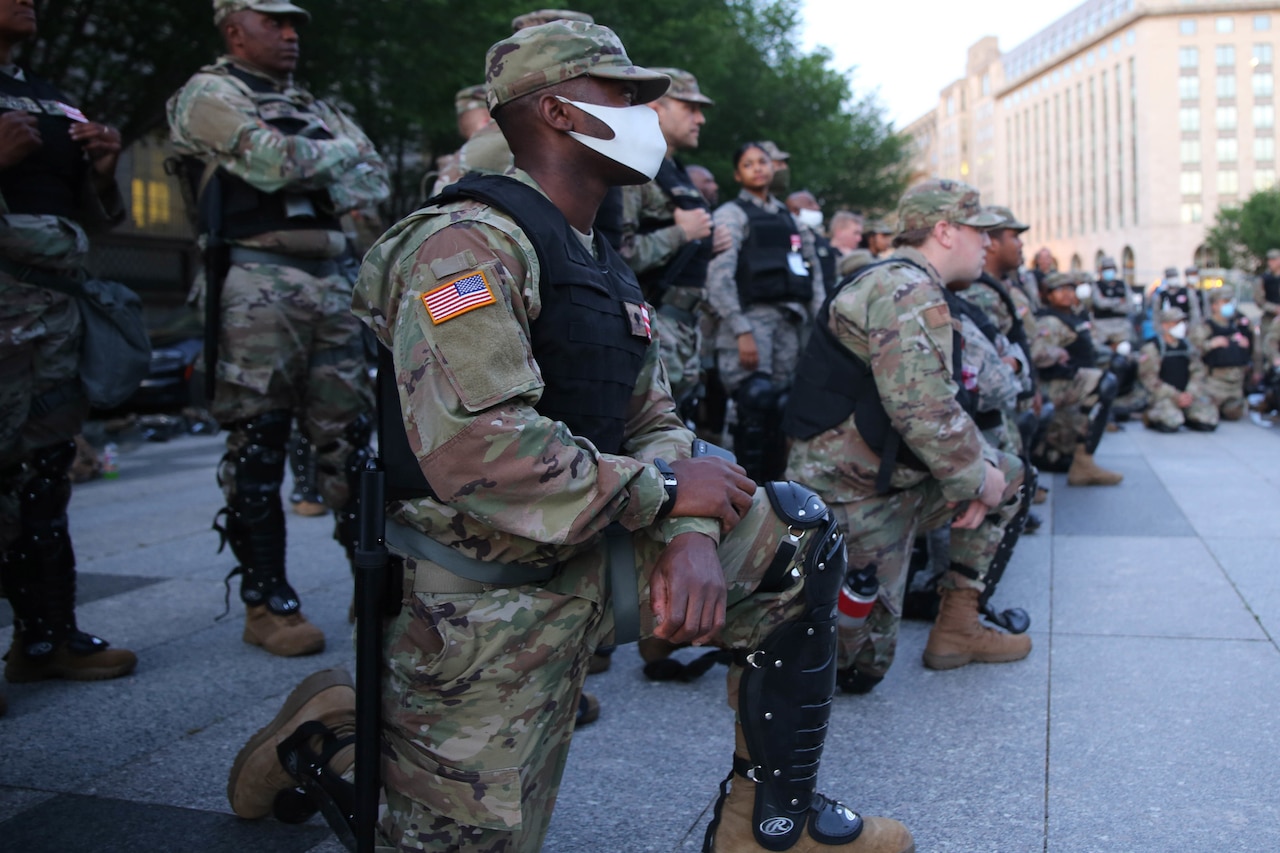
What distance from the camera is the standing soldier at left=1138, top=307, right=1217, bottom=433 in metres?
12.5

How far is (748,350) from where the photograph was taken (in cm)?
605

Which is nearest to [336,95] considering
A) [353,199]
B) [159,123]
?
[159,123]

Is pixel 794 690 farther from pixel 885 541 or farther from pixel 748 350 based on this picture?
pixel 748 350

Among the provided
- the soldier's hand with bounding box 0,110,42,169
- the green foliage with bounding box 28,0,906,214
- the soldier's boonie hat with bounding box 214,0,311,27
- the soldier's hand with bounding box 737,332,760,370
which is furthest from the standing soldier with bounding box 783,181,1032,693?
the green foliage with bounding box 28,0,906,214

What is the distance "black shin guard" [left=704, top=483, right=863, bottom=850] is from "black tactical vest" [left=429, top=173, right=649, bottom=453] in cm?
41

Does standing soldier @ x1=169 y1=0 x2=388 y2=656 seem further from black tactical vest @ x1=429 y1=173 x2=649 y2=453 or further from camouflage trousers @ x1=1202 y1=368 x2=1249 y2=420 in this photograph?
camouflage trousers @ x1=1202 y1=368 x2=1249 y2=420

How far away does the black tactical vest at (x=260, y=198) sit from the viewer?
4000mm

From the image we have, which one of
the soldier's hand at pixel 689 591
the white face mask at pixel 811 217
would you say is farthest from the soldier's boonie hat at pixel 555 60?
the white face mask at pixel 811 217

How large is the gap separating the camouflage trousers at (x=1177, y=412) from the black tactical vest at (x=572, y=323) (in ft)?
38.1

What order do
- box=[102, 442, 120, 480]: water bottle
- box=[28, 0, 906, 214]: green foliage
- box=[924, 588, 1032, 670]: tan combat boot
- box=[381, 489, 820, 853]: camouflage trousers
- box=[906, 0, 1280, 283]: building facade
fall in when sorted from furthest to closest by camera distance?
box=[906, 0, 1280, 283]: building facade < box=[28, 0, 906, 214]: green foliage < box=[102, 442, 120, 480]: water bottle < box=[924, 588, 1032, 670]: tan combat boot < box=[381, 489, 820, 853]: camouflage trousers

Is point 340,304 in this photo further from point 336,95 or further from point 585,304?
point 336,95

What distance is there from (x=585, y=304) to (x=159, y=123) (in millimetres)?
12434

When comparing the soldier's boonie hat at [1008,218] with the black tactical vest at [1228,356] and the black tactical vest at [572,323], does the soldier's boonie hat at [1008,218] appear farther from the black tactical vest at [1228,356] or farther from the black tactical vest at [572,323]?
the black tactical vest at [1228,356]

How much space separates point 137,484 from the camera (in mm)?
8445
